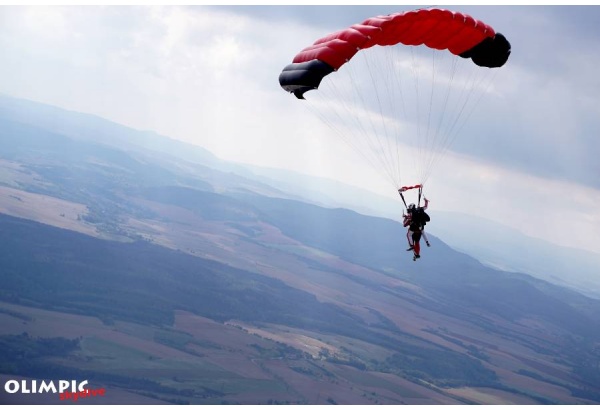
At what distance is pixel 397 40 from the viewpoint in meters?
23.9

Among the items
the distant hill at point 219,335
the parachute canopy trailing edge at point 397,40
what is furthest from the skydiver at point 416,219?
the distant hill at point 219,335

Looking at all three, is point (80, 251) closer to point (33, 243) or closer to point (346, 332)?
Result: point (33, 243)

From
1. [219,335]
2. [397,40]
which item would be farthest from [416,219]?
[219,335]

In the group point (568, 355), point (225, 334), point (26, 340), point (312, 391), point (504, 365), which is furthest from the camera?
point (568, 355)

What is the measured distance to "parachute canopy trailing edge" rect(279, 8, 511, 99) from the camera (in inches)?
842

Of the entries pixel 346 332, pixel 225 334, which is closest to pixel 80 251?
pixel 225 334

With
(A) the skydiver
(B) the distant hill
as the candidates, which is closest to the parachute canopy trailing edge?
(A) the skydiver

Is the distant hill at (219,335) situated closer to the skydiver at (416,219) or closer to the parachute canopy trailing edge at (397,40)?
the skydiver at (416,219)

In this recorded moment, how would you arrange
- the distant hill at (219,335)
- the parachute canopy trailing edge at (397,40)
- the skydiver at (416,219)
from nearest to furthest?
the parachute canopy trailing edge at (397,40) → the skydiver at (416,219) → the distant hill at (219,335)

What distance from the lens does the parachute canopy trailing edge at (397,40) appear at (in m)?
21.4

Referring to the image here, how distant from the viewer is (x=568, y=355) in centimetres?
19800

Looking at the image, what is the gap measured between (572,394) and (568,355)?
190ft

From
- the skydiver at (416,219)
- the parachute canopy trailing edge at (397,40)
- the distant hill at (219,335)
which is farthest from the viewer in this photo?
the distant hill at (219,335)

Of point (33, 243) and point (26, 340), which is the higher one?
point (33, 243)
